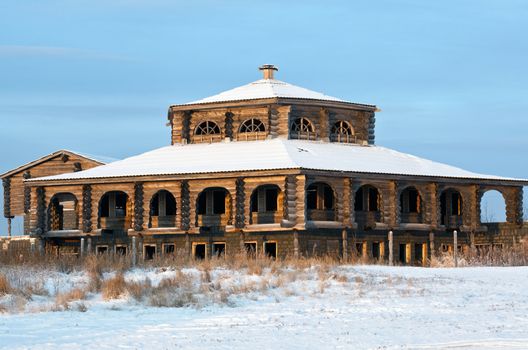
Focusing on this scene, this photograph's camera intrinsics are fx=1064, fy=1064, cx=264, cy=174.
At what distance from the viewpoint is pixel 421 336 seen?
18422 mm

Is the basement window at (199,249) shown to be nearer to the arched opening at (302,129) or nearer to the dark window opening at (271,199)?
the dark window opening at (271,199)

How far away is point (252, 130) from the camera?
50.2 m

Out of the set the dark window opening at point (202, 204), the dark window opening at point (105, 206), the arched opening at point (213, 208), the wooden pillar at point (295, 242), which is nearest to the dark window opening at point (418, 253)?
the wooden pillar at point (295, 242)

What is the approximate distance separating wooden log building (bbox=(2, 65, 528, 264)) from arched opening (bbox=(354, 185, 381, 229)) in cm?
6

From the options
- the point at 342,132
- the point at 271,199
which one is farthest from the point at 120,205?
the point at 342,132

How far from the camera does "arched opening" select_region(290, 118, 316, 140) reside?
49.8m

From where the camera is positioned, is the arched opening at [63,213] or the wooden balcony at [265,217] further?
the arched opening at [63,213]

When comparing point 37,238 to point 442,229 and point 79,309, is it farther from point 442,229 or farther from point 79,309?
point 79,309

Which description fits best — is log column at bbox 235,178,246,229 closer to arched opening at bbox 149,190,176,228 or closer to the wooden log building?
the wooden log building

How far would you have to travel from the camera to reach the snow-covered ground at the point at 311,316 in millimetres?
17812

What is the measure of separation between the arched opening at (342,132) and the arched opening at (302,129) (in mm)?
1221

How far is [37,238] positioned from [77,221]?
201 cm

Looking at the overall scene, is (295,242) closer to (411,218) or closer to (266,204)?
(266,204)

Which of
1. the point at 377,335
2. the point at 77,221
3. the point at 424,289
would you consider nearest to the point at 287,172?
the point at 77,221
